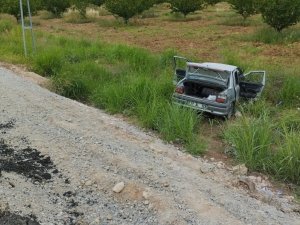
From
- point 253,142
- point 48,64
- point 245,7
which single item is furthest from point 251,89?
point 245,7

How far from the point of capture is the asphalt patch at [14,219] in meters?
4.46

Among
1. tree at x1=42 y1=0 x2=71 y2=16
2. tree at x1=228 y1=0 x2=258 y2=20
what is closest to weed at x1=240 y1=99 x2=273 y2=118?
tree at x1=228 y1=0 x2=258 y2=20

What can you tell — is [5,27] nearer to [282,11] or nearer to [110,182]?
[282,11]

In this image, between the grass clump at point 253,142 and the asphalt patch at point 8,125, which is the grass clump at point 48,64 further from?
the grass clump at point 253,142

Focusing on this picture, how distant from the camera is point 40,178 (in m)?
5.49

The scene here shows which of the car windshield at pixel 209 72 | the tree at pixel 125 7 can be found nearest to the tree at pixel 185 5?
the tree at pixel 125 7

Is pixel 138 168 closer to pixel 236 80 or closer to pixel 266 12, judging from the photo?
pixel 236 80

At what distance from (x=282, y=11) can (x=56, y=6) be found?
Answer: 50.0 ft

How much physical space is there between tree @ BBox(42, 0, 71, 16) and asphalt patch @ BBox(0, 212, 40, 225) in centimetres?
2398

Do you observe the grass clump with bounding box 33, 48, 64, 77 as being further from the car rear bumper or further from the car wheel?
the car wheel

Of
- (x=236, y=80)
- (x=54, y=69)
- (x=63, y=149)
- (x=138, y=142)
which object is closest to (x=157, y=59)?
(x=54, y=69)

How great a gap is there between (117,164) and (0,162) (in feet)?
4.92

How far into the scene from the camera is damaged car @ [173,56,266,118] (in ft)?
25.6

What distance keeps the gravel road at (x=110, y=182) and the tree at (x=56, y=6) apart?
68.2 feet
